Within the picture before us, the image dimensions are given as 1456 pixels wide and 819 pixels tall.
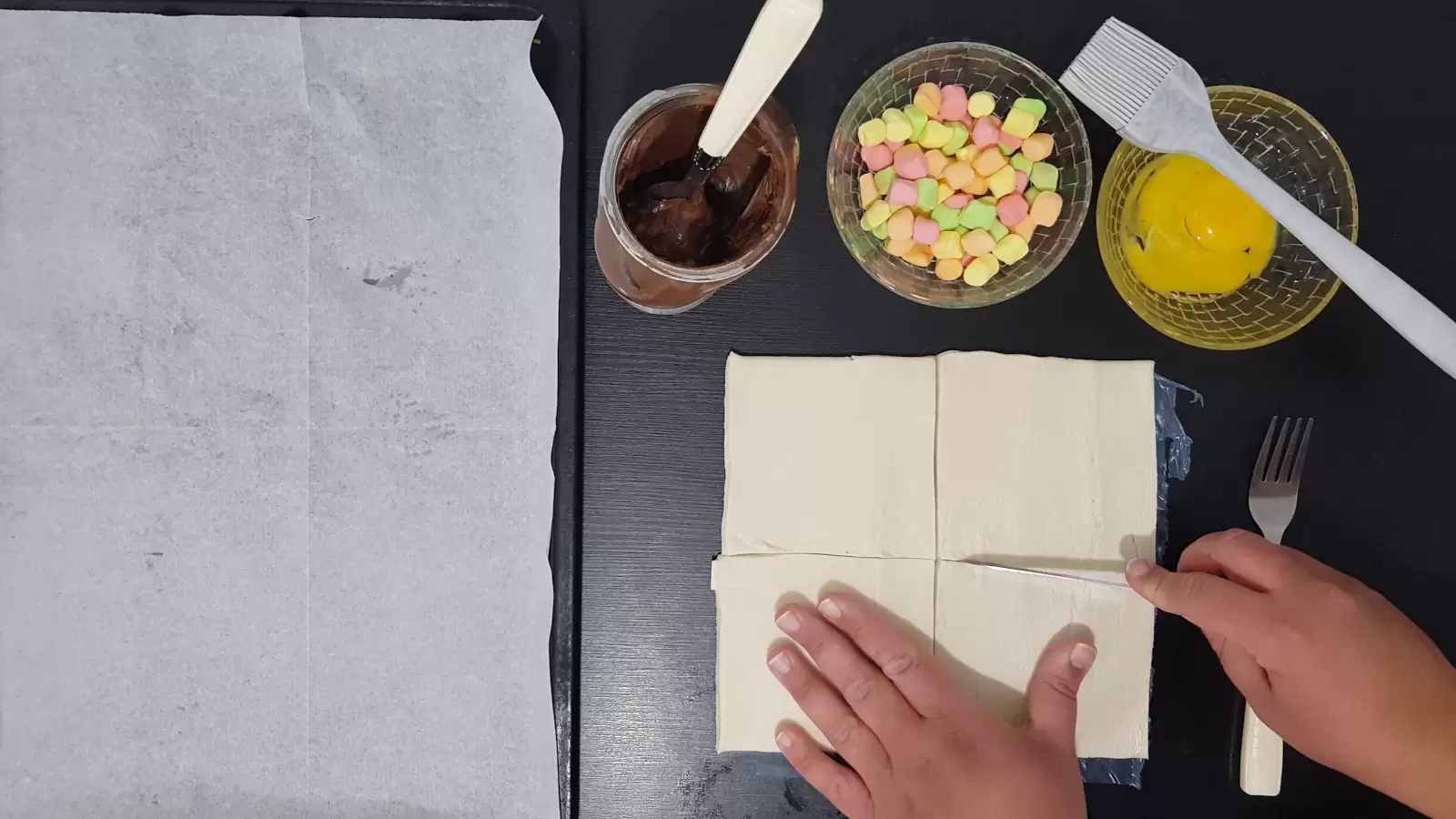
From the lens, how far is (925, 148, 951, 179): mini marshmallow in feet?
2.18

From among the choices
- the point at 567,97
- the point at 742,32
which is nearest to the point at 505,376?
the point at 567,97

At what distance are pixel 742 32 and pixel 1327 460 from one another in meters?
0.57

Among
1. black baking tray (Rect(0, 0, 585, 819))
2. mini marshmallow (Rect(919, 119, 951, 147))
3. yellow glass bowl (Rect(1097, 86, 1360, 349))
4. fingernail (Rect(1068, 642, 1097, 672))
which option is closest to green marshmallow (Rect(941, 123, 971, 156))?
mini marshmallow (Rect(919, 119, 951, 147))

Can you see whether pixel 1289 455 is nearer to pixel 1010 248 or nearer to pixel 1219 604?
pixel 1219 604

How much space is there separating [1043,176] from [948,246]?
3.5 inches

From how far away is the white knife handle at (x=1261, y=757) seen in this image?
2.23ft

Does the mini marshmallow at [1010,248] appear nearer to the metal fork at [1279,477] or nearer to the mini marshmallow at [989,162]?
the mini marshmallow at [989,162]

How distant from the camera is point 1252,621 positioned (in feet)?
2.06

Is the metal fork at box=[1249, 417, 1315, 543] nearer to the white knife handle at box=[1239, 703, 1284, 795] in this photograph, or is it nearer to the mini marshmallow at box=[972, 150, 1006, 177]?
→ the white knife handle at box=[1239, 703, 1284, 795]

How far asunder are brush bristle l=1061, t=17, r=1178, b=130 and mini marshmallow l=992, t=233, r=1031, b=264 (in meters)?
0.10

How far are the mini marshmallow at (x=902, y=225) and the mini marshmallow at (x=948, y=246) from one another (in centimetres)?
2

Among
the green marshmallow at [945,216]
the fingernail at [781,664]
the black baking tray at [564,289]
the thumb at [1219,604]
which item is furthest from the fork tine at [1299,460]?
the black baking tray at [564,289]

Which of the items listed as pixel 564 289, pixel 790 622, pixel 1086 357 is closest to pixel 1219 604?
pixel 1086 357

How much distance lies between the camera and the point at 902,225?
65 cm
